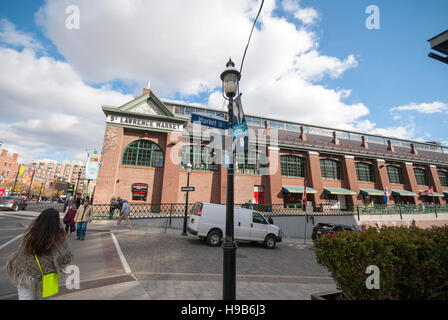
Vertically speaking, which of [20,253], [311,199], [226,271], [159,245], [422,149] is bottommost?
[159,245]

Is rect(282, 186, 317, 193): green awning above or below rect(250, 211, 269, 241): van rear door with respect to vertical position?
above

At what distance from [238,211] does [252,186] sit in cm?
1311

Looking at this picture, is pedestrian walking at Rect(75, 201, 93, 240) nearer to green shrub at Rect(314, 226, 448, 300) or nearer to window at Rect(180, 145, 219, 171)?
green shrub at Rect(314, 226, 448, 300)

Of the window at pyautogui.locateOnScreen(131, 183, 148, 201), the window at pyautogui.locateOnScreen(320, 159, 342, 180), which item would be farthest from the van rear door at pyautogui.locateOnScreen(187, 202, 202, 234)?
the window at pyautogui.locateOnScreen(320, 159, 342, 180)

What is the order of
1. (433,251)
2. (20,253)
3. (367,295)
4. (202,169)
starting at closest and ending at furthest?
1. (20,253)
2. (367,295)
3. (433,251)
4. (202,169)

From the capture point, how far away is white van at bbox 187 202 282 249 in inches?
390

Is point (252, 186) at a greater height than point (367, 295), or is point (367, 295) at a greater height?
point (252, 186)

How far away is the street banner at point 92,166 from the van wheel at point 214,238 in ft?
40.8

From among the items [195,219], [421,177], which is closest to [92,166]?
[195,219]

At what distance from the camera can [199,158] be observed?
22312mm

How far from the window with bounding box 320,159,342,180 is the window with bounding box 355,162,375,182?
340cm

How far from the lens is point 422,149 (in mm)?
41344
